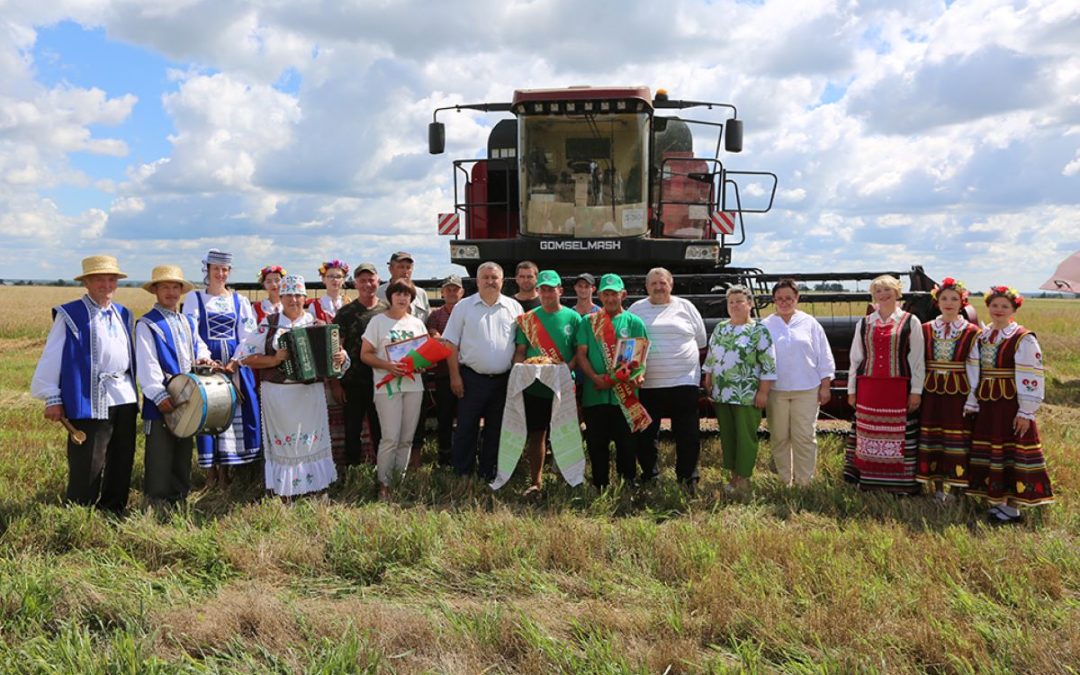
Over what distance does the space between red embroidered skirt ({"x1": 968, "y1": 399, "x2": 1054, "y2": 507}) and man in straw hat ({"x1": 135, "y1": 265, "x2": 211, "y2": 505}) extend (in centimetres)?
498

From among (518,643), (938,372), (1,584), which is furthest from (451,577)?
(938,372)

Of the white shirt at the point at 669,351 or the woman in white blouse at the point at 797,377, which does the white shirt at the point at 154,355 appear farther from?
the woman in white blouse at the point at 797,377

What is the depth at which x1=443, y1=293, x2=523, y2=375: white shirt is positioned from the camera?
18.0 ft

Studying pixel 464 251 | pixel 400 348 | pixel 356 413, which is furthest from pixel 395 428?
pixel 464 251

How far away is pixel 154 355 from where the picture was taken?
4973 millimetres

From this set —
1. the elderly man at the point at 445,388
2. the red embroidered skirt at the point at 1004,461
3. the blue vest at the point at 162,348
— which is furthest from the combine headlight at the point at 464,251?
the red embroidered skirt at the point at 1004,461

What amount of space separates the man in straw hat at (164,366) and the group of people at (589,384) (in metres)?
0.01

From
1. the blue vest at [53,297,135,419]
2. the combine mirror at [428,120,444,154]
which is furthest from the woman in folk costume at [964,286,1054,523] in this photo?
the combine mirror at [428,120,444,154]

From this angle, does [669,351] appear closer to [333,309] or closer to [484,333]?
[484,333]

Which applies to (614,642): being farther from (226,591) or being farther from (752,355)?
(752,355)

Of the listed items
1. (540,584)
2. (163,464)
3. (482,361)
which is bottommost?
(540,584)

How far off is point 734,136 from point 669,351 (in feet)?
13.9

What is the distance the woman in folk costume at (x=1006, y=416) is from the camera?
489 centimetres

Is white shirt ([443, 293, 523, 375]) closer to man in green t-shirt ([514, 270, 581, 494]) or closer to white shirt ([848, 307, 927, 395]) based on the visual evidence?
man in green t-shirt ([514, 270, 581, 494])
